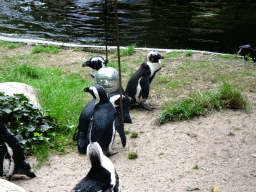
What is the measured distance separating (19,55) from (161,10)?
8.06 m

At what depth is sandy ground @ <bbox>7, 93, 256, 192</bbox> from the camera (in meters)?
3.10

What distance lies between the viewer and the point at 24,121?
3758mm

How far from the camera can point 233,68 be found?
20.5 feet

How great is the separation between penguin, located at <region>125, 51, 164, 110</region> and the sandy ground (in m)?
0.52

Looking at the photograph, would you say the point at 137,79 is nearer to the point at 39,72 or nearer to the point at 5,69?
the point at 39,72

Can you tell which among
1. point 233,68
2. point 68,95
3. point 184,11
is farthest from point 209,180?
point 184,11

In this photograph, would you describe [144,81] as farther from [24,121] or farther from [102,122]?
[24,121]

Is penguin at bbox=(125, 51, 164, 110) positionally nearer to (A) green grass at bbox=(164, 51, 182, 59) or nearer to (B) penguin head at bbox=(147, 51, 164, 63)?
(B) penguin head at bbox=(147, 51, 164, 63)

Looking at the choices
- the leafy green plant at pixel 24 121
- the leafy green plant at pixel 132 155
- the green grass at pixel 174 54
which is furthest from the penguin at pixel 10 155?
the green grass at pixel 174 54

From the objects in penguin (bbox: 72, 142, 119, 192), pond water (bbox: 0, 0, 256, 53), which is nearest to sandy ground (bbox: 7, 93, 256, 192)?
penguin (bbox: 72, 142, 119, 192)

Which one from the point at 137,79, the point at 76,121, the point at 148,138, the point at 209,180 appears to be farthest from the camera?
the point at 137,79

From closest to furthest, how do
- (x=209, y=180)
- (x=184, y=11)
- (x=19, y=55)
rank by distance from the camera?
(x=209, y=180), (x=19, y=55), (x=184, y=11)

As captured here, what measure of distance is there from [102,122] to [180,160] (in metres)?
0.99

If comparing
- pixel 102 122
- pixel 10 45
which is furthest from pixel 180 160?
pixel 10 45
